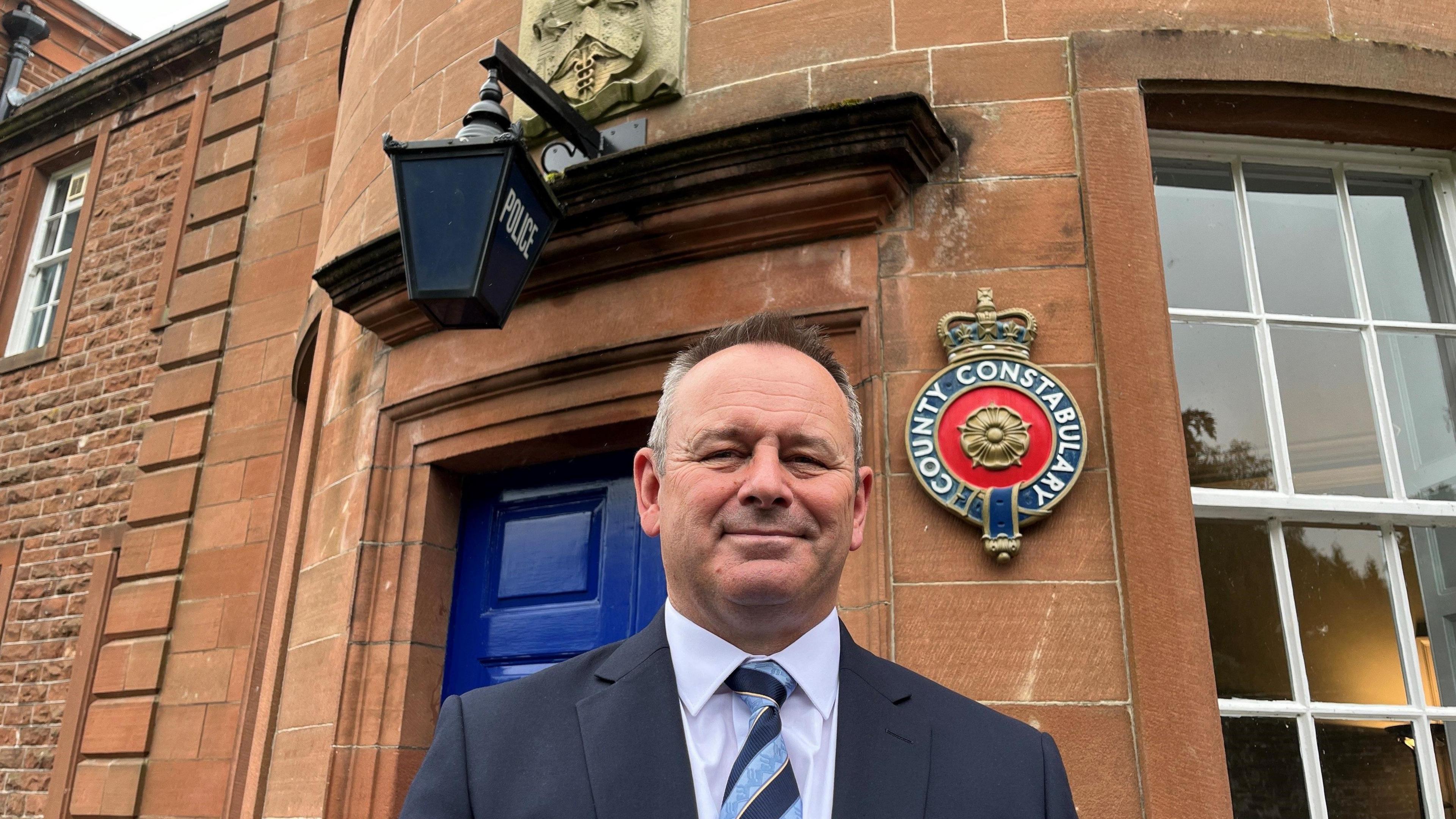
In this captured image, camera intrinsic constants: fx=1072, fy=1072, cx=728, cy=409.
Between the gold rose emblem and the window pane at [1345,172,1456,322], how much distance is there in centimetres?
129

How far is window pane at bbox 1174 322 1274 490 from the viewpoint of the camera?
2.98 m

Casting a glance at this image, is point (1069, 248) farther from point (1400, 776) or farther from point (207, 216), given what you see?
point (207, 216)

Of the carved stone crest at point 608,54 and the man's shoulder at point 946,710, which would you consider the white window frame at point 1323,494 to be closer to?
the man's shoulder at point 946,710

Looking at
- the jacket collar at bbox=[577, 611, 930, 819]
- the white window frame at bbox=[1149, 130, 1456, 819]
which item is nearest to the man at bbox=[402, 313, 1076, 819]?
the jacket collar at bbox=[577, 611, 930, 819]

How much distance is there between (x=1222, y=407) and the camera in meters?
3.05

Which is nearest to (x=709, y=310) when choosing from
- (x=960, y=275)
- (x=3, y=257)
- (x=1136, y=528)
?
(x=960, y=275)

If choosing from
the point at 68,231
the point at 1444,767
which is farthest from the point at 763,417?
the point at 68,231

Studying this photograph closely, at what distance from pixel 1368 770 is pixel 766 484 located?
2176 millimetres

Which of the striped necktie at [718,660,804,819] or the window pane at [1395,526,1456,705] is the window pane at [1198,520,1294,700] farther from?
the striped necktie at [718,660,804,819]

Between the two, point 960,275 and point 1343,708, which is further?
point 960,275

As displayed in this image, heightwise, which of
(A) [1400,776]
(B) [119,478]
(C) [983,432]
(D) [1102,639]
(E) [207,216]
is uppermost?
(E) [207,216]

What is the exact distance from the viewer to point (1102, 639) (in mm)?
2648

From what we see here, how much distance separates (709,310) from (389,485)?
1451 mm

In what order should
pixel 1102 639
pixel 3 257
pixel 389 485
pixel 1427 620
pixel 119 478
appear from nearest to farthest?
pixel 1102 639 → pixel 1427 620 → pixel 389 485 → pixel 119 478 → pixel 3 257
